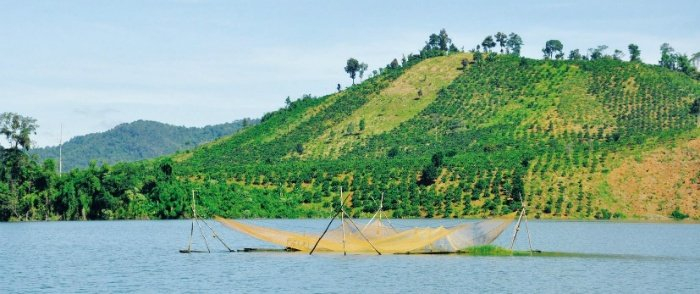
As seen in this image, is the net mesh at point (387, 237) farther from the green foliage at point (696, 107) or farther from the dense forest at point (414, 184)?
the green foliage at point (696, 107)

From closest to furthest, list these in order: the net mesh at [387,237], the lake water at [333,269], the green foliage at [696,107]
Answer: the lake water at [333,269] → the net mesh at [387,237] → the green foliage at [696,107]

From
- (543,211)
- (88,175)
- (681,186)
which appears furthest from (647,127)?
(88,175)

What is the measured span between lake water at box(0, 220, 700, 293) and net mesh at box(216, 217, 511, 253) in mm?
1083

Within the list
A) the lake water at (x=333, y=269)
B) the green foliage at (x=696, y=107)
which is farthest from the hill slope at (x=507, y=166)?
the lake water at (x=333, y=269)

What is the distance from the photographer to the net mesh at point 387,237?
67.9 metres

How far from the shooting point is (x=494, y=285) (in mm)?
53906

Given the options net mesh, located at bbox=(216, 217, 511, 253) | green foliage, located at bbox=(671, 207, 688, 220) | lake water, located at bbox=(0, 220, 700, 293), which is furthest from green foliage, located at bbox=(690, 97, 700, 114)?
net mesh, located at bbox=(216, 217, 511, 253)

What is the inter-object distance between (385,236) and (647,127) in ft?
395

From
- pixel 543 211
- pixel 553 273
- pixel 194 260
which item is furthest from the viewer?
pixel 543 211

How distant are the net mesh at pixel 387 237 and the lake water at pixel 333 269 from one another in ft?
3.55

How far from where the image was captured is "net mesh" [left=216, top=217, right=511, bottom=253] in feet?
223

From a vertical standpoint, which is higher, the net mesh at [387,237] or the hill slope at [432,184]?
the hill slope at [432,184]

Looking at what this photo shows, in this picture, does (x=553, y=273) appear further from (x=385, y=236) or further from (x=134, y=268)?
(x=134, y=268)

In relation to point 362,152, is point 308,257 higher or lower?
lower
